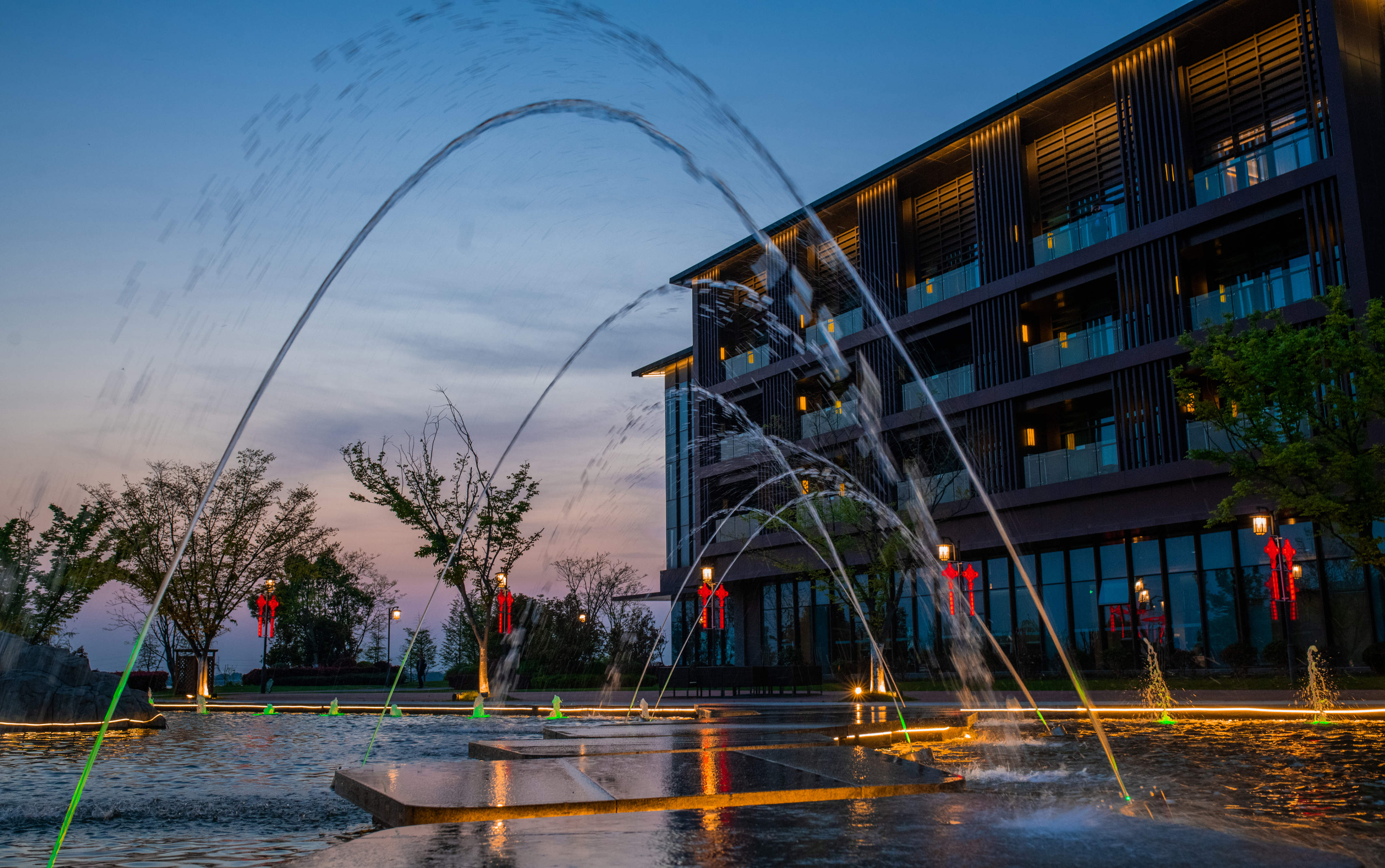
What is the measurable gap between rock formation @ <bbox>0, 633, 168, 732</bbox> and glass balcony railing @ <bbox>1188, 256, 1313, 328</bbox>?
27.8m

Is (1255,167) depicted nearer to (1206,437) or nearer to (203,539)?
(1206,437)

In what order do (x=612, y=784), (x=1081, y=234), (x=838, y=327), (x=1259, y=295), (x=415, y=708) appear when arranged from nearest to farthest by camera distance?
(x=612, y=784)
(x=415, y=708)
(x=1259, y=295)
(x=1081, y=234)
(x=838, y=327)

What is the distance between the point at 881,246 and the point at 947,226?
8.83 feet

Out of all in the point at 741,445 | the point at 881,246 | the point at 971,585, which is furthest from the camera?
the point at 741,445

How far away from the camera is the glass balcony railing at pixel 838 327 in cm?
4419

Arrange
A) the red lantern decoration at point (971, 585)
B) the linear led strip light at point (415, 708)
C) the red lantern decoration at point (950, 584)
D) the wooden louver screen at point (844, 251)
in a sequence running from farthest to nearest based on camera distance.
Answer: the wooden louver screen at point (844, 251) → the red lantern decoration at point (971, 585) → the red lantern decoration at point (950, 584) → the linear led strip light at point (415, 708)

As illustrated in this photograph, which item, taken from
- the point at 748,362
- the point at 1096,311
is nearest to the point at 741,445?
the point at 748,362

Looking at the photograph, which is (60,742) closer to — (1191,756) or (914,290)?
(1191,756)

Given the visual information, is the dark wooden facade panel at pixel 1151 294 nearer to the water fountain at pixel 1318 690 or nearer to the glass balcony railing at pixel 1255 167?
the glass balcony railing at pixel 1255 167

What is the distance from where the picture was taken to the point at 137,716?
16.8 m

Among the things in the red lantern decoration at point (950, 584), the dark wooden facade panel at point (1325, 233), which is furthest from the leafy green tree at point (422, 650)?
the dark wooden facade panel at point (1325, 233)

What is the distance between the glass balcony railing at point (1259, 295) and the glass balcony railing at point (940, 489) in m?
9.47

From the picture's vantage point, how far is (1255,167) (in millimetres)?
30484

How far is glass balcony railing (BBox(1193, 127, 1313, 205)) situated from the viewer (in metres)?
29.4
